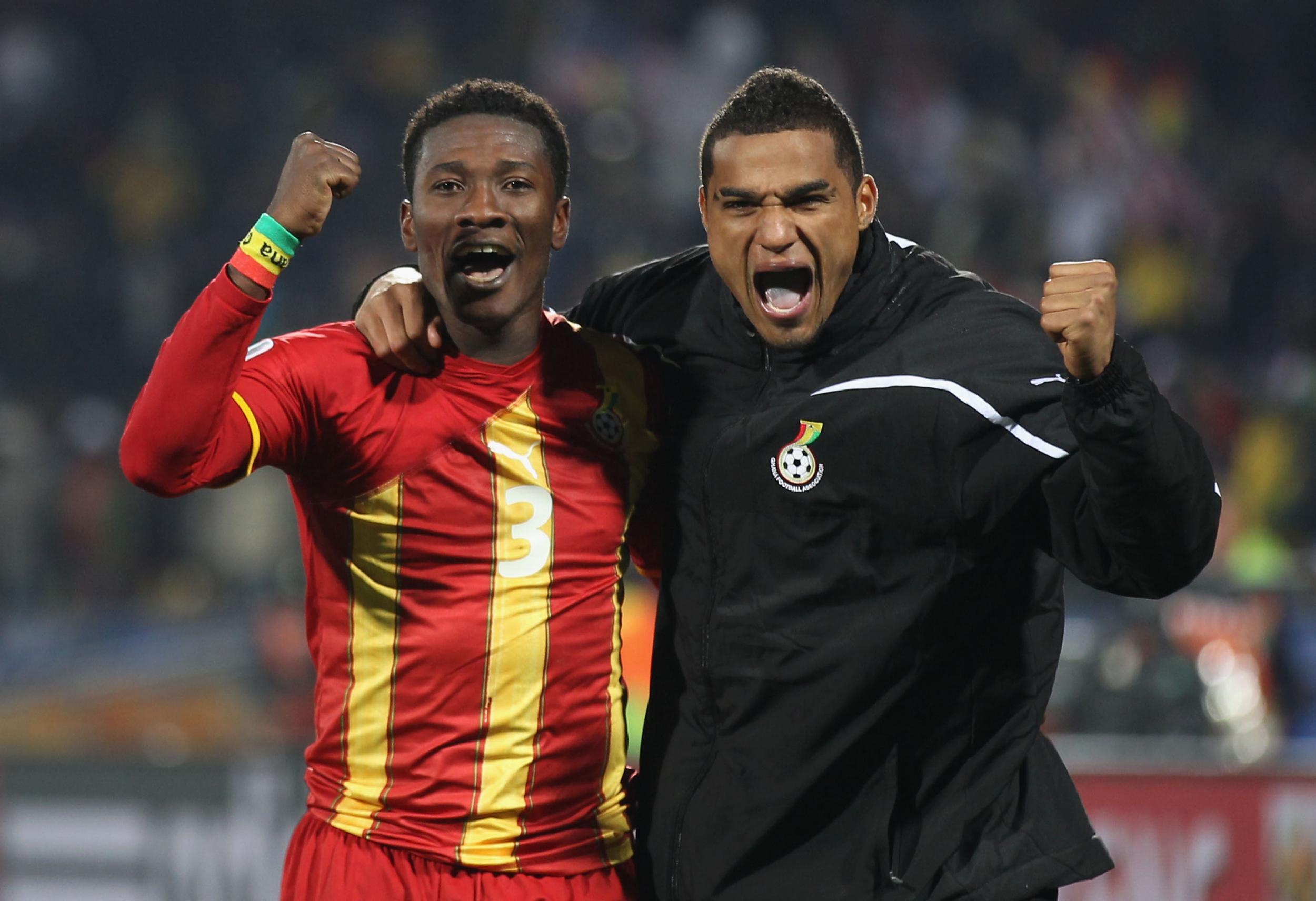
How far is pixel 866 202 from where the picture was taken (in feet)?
9.30

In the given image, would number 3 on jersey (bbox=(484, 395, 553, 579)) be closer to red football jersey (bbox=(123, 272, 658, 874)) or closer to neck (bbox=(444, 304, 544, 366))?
red football jersey (bbox=(123, 272, 658, 874))

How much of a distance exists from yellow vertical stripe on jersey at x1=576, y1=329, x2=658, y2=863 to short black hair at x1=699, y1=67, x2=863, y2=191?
44cm

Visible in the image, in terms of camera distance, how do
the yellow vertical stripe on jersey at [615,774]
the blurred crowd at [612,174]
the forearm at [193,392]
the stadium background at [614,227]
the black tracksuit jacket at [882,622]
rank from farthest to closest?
the blurred crowd at [612,174] → the stadium background at [614,227] → the yellow vertical stripe on jersey at [615,774] → the black tracksuit jacket at [882,622] → the forearm at [193,392]

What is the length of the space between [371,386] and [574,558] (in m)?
0.47

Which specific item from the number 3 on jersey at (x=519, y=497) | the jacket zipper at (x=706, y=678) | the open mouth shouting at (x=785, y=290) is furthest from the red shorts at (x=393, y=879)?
the open mouth shouting at (x=785, y=290)

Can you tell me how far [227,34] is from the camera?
10.7 metres

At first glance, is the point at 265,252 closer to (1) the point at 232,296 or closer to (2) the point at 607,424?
(1) the point at 232,296

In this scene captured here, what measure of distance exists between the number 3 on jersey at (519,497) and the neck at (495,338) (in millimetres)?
116

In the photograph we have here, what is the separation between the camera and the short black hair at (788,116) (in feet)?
8.95

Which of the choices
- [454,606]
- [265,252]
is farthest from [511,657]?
[265,252]

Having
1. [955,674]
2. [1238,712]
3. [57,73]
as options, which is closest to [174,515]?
[57,73]

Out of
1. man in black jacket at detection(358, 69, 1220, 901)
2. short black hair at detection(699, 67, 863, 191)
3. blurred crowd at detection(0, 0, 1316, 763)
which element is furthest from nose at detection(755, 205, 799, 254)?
blurred crowd at detection(0, 0, 1316, 763)

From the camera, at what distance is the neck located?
114 inches

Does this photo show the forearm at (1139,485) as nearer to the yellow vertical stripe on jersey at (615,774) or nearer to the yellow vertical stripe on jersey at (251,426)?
the yellow vertical stripe on jersey at (615,774)
